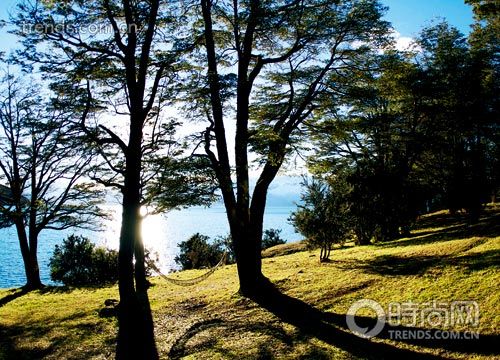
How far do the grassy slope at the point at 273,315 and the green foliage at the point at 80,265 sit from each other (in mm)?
9482

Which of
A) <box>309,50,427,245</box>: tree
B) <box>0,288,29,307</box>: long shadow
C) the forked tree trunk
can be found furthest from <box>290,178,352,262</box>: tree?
the forked tree trunk

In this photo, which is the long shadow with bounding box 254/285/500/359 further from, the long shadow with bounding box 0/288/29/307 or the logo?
the long shadow with bounding box 0/288/29/307

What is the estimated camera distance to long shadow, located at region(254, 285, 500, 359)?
20.6ft

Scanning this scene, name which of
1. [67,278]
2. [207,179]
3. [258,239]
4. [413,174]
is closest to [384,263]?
[258,239]

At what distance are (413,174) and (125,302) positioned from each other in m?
24.9

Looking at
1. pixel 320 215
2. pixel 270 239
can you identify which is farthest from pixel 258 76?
pixel 270 239

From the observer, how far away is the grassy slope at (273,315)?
25.8ft

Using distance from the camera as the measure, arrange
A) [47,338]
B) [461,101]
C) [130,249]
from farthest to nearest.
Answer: [461,101] → [47,338] → [130,249]

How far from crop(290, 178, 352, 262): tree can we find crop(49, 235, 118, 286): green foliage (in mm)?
15596

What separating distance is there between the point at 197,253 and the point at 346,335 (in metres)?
23.2

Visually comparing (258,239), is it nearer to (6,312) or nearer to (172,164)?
(172,164)

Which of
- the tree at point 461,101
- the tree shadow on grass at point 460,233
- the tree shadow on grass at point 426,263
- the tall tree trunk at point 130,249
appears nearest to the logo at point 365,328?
the tree shadow on grass at point 426,263

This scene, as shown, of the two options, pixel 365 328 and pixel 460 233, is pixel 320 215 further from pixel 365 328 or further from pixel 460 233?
pixel 365 328

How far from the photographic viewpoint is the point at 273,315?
10.3 m
